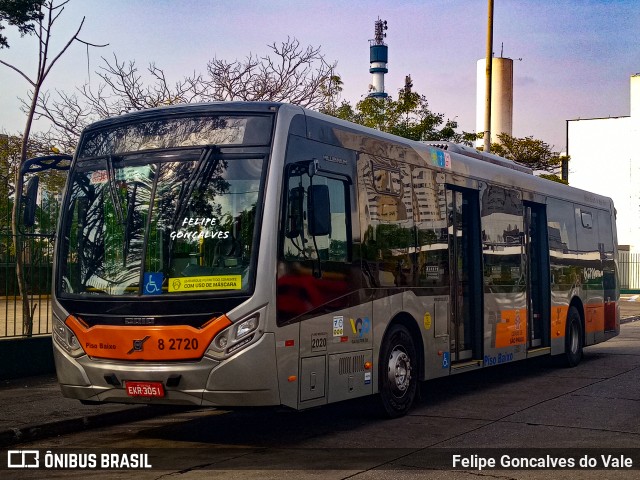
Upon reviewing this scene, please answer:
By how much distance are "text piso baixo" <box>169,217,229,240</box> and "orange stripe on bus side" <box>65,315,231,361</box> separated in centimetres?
77

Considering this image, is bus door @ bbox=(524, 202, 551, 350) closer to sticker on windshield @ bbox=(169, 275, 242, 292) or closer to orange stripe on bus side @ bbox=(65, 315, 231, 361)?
sticker on windshield @ bbox=(169, 275, 242, 292)

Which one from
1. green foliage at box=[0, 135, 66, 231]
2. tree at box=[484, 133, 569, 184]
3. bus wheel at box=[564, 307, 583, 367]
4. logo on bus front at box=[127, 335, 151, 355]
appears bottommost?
bus wheel at box=[564, 307, 583, 367]

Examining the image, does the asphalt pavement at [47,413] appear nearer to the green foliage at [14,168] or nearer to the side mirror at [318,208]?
the side mirror at [318,208]

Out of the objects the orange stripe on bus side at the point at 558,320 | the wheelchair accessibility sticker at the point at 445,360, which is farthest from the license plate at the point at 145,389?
the orange stripe on bus side at the point at 558,320

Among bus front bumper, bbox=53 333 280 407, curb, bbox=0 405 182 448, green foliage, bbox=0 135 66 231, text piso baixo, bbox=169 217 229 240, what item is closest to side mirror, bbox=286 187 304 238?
text piso baixo, bbox=169 217 229 240

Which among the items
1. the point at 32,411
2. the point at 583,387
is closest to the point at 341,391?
the point at 32,411

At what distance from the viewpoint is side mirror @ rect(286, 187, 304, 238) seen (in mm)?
8805

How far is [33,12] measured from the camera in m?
15.5

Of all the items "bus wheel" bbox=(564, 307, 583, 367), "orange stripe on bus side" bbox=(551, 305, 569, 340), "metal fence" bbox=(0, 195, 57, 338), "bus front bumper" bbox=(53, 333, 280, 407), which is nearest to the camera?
"bus front bumper" bbox=(53, 333, 280, 407)

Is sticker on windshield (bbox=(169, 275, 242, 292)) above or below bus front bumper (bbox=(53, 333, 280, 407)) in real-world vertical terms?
above

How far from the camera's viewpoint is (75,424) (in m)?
10.3

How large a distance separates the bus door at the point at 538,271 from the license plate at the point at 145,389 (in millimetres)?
8233

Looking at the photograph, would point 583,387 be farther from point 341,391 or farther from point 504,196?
point 341,391

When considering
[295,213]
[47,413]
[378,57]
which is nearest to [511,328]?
[295,213]
